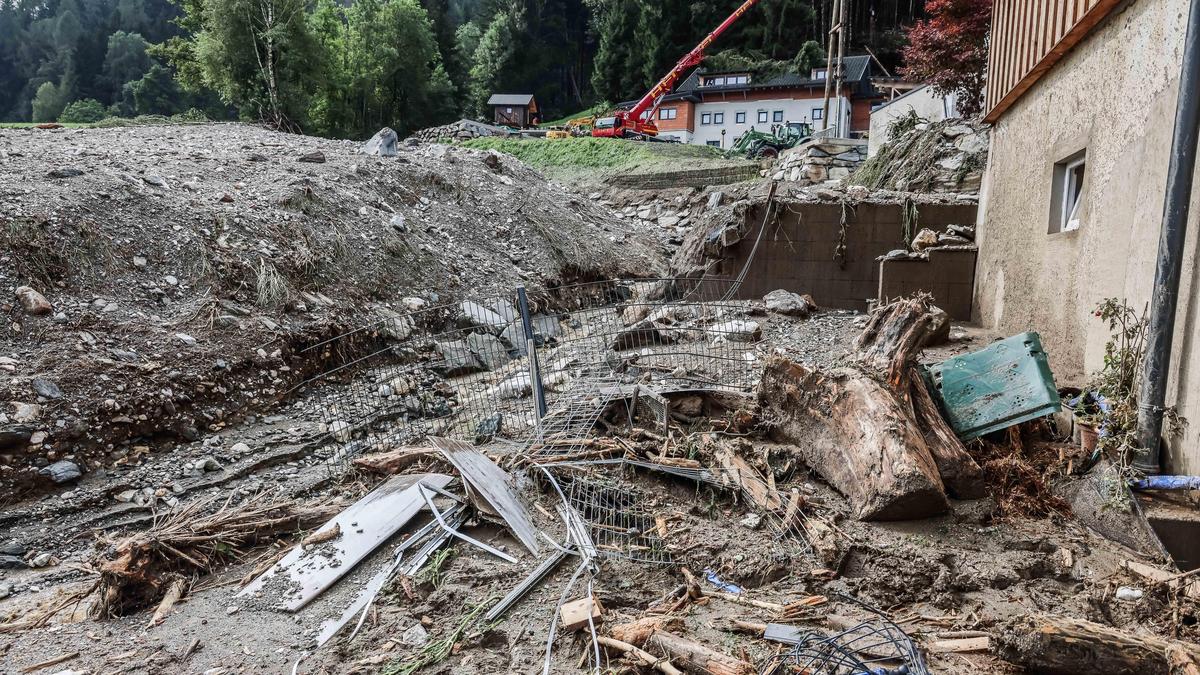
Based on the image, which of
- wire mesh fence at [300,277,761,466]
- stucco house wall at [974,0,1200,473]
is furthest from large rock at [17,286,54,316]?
stucco house wall at [974,0,1200,473]

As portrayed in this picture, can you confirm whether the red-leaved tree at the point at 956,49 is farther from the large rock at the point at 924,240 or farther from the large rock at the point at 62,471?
the large rock at the point at 62,471

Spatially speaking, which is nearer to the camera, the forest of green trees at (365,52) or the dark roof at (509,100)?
the forest of green trees at (365,52)

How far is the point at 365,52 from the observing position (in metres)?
28.4

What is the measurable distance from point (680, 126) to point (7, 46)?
56474mm

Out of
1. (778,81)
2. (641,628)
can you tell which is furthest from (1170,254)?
(778,81)

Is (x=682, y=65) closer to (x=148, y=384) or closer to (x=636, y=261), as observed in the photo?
(x=636, y=261)

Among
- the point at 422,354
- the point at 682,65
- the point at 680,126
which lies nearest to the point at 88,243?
the point at 422,354

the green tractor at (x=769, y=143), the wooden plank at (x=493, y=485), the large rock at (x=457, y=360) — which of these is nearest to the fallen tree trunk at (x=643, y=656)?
the wooden plank at (x=493, y=485)

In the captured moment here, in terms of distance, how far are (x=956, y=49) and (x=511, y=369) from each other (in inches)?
378

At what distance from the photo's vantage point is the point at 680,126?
32.8m

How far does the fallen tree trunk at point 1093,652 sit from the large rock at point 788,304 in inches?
235

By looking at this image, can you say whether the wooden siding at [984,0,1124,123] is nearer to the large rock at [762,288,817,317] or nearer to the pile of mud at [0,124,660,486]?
the large rock at [762,288,817,317]

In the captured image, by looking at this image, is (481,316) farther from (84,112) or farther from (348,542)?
(84,112)

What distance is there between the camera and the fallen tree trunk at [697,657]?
2.06 m
